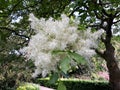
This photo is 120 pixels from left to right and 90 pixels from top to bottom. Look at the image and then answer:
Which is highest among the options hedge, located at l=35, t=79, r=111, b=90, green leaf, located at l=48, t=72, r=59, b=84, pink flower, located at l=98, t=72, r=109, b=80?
green leaf, located at l=48, t=72, r=59, b=84

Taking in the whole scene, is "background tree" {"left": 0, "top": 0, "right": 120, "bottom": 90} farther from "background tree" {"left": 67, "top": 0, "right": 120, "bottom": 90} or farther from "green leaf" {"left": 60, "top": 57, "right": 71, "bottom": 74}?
"green leaf" {"left": 60, "top": 57, "right": 71, "bottom": 74}

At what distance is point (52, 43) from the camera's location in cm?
151

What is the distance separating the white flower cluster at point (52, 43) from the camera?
4.98 feet

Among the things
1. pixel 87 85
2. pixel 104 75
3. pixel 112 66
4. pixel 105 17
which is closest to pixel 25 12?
pixel 105 17

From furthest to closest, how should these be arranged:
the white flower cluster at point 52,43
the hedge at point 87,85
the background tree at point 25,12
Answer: the hedge at point 87,85 < the background tree at point 25,12 < the white flower cluster at point 52,43

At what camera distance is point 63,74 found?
5.24 ft

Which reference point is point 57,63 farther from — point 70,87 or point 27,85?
point 70,87

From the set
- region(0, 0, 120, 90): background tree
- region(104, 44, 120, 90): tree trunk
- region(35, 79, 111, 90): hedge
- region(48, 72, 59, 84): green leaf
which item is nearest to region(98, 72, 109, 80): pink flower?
region(35, 79, 111, 90): hedge

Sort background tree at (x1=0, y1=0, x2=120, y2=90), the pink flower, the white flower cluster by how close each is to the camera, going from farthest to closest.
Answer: the pink flower < background tree at (x1=0, y1=0, x2=120, y2=90) < the white flower cluster

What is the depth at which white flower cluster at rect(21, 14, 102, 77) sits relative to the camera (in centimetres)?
152

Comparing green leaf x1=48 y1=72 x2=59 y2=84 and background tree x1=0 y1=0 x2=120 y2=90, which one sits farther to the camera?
background tree x1=0 y1=0 x2=120 y2=90

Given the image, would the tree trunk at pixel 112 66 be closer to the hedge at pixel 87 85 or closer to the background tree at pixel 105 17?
the background tree at pixel 105 17

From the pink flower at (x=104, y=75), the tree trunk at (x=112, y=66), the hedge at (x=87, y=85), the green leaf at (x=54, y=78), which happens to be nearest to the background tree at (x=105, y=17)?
the tree trunk at (x=112, y=66)

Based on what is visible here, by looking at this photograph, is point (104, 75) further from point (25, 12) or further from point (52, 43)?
point (52, 43)
